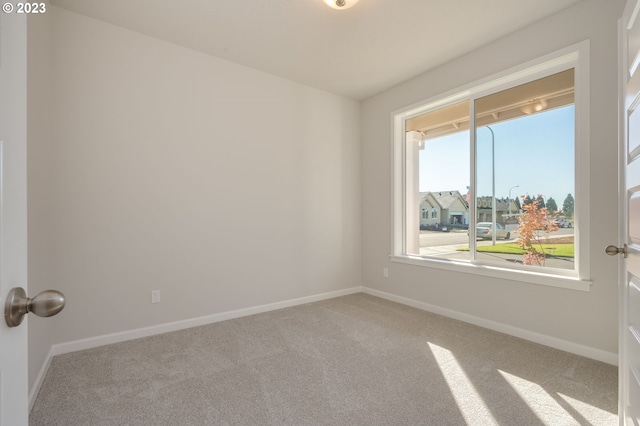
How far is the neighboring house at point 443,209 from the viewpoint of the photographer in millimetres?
3506

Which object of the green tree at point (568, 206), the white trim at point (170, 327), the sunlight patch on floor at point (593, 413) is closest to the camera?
the sunlight patch on floor at point (593, 413)

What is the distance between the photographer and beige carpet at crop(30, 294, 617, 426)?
173 centimetres

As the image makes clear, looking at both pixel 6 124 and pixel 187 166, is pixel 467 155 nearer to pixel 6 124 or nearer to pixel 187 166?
pixel 187 166

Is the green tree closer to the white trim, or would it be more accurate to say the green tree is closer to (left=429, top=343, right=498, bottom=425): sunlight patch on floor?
(left=429, top=343, right=498, bottom=425): sunlight patch on floor

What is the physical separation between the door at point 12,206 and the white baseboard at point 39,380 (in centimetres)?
176

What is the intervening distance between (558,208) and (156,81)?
12.8ft

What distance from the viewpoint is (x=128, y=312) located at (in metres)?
2.79

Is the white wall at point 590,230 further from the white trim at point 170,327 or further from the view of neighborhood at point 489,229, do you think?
the white trim at point 170,327

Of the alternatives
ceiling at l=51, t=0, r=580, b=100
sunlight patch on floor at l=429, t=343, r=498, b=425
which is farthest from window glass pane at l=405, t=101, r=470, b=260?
sunlight patch on floor at l=429, t=343, r=498, b=425

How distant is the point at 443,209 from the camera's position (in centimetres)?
377

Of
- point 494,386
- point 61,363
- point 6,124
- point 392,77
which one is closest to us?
point 6,124

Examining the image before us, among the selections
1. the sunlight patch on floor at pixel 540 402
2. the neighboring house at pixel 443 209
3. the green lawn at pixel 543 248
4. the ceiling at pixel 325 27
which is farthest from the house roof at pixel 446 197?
the sunlight patch on floor at pixel 540 402

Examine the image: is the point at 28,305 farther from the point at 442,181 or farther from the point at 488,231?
the point at 442,181

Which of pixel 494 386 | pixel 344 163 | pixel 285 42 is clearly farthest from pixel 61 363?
pixel 344 163
